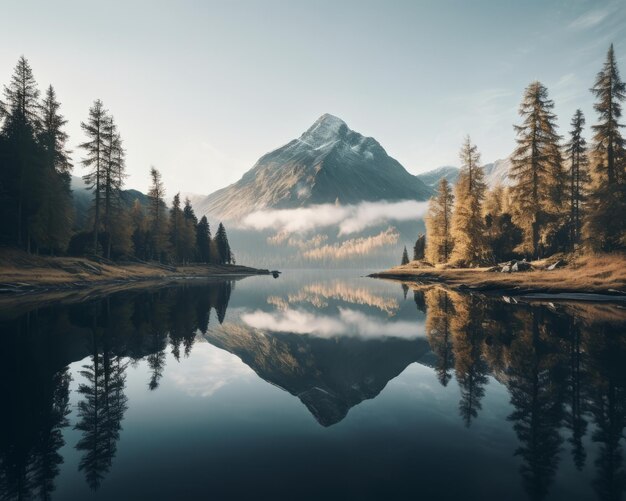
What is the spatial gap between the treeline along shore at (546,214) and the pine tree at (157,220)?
55997 mm

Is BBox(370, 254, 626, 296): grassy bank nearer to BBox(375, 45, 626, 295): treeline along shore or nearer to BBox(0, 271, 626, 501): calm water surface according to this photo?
BBox(375, 45, 626, 295): treeline along shore

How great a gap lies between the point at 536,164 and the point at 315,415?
159ft

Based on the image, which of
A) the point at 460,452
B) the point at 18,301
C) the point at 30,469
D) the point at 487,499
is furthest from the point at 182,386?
the point at 18,301

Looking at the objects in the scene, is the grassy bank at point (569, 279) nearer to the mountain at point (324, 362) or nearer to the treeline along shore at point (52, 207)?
the mountain at point (324, 362)

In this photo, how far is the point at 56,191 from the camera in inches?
1817

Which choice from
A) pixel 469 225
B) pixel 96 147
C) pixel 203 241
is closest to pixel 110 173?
pixel 96 147

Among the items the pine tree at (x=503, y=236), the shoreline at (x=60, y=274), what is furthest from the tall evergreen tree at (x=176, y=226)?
the pine tree at (x=503, y=236)

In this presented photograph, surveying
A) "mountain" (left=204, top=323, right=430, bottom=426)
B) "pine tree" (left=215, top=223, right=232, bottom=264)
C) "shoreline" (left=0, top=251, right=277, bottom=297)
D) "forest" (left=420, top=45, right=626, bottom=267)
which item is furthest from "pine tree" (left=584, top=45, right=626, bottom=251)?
"pine tree" (left=215, top=223, right=232, bottom=264)

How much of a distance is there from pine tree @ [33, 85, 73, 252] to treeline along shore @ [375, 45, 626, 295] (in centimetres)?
5338

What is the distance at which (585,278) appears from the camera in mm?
32500

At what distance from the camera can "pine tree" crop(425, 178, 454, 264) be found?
65875 millimetres

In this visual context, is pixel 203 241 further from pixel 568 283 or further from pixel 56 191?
pixel 568 283

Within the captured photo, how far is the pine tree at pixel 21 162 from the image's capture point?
4234 centimetres

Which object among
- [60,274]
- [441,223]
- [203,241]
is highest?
[441,223]
